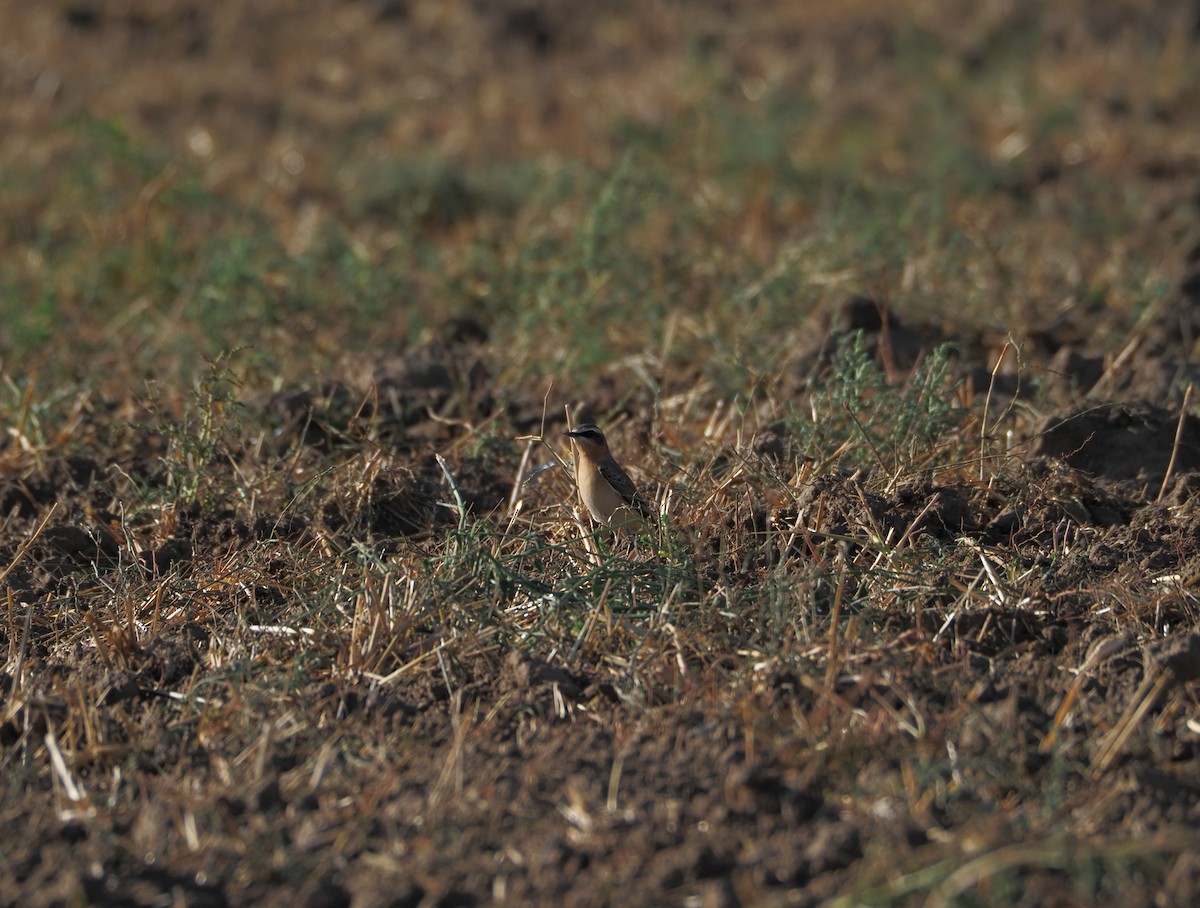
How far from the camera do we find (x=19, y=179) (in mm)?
10555

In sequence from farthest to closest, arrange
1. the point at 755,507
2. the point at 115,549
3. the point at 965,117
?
the point at 965,117, the point at 115,549, the point at 755,507

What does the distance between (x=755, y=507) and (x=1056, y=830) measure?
1923 mm

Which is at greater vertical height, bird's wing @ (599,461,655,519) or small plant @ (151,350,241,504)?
small plant @ (151,350,241,504)

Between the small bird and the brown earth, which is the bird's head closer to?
the small bird

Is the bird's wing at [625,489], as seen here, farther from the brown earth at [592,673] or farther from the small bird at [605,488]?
the brown earth at [592,673]

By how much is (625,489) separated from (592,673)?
98 cm

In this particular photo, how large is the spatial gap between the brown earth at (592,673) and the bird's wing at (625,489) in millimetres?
149

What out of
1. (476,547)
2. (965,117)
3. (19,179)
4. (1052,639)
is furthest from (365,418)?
(965,117)

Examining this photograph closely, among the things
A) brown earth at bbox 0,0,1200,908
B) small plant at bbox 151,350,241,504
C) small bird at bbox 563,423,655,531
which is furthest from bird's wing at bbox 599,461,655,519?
small plant at bbox 151,350,241,504

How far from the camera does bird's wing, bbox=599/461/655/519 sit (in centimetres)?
552

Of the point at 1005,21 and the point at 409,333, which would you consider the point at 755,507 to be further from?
the point at 1005,21

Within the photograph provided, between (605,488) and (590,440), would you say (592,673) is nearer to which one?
(605,488)

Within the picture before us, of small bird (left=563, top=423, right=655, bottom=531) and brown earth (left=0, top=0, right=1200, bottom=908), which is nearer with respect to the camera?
brown earth (left=0, top=0, right=1200, bottom=908)

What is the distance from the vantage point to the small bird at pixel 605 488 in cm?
546
